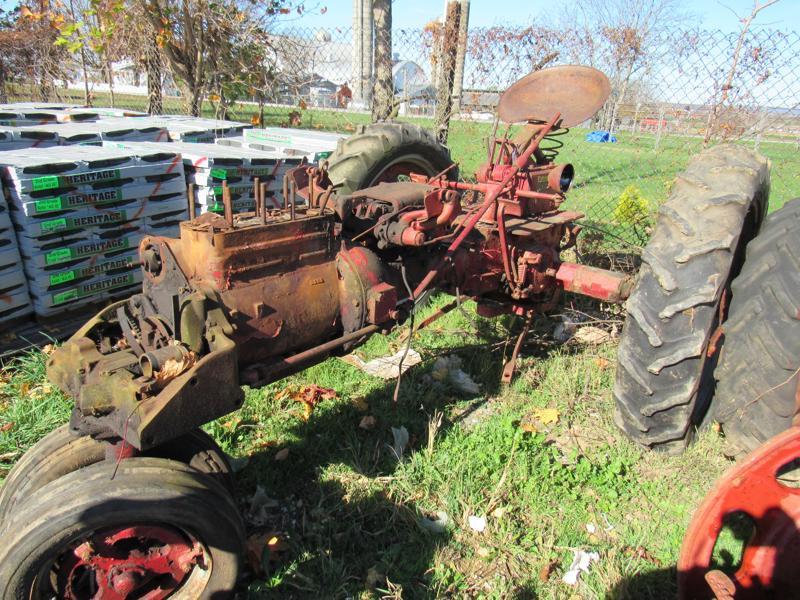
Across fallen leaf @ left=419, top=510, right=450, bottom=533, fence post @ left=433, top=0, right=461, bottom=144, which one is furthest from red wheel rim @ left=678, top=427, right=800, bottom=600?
fence post @ left=433, top=0, right=461, bottom=144

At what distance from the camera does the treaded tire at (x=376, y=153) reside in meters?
3.76

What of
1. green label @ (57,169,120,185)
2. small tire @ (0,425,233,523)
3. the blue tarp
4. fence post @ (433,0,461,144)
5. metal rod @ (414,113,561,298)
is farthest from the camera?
the blue tarp

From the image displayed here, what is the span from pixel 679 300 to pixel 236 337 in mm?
1953

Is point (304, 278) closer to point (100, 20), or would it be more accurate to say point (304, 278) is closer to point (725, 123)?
point (725, 123)

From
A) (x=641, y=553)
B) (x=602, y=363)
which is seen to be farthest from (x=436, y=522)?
(x=602, y=363)

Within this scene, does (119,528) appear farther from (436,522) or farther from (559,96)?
(559,96)

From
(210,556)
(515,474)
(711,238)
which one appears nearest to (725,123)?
(711,238)

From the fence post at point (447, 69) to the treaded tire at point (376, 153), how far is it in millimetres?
2556

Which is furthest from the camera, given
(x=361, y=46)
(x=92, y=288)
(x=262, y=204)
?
(x=361, y=46)

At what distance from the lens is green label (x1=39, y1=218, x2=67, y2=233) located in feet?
12.9

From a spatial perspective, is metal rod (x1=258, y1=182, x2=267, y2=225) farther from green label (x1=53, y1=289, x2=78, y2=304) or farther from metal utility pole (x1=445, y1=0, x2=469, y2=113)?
metal utility pole (x1=445, y1=0, x2=469, y2=113)

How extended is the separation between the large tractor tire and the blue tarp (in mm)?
16046

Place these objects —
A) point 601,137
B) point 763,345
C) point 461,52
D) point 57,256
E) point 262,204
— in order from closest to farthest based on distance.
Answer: point 262,204, point 763,345, point 57,256, point 461,52, point 601,137

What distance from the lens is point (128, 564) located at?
209cm
